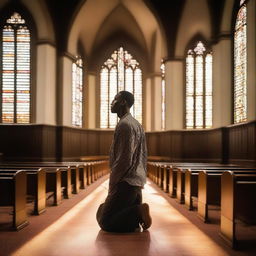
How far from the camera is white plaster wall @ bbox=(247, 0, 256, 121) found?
13798 mm

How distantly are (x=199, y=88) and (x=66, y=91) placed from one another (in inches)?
290

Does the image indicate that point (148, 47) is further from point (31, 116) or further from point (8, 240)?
point (8, 240)

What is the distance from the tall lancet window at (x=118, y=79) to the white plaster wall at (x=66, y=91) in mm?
5055

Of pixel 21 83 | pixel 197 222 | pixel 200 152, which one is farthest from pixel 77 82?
pixel 197 222

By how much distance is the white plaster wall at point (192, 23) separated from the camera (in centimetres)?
1911

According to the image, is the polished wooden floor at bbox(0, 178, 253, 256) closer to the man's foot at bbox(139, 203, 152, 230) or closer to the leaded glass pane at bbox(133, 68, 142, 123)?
the man's foot at bbox(139, 203, 152, 230)

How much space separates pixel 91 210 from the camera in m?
7.47

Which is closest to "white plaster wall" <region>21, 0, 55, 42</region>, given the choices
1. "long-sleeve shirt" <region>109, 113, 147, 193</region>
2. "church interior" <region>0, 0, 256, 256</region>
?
"church interior" <region>0, 0, 256, 256</region>

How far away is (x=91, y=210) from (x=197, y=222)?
223 cm

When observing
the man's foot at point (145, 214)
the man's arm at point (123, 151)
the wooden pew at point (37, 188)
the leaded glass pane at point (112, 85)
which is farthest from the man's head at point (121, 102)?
the leaded glass pane at point (112, 85)

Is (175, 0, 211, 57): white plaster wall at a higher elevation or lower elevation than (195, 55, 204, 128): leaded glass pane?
higher

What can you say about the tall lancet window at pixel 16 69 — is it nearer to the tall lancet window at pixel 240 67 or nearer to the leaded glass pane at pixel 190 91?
the leaded glass pane at pixel 190 91

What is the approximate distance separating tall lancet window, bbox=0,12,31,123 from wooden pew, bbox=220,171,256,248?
48.9 feet

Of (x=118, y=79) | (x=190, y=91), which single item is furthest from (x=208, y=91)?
(x=118, y=79)
